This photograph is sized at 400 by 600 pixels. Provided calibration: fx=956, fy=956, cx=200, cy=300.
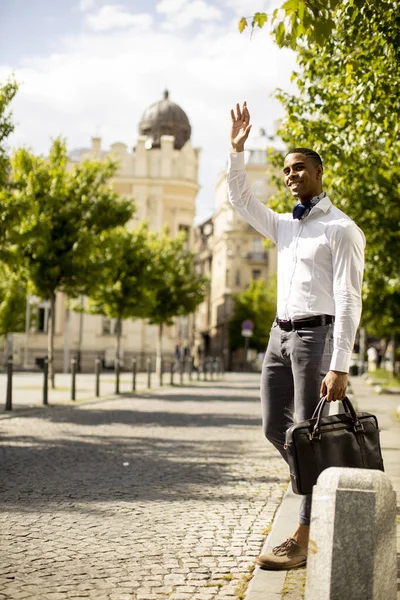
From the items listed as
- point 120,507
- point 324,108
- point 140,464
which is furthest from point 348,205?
point 120,507

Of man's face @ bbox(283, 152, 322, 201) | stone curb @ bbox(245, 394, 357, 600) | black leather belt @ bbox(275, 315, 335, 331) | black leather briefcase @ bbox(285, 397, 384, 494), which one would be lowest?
stone curb @ bbox(245, 394, 357, 600)

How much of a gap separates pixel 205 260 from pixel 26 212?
96388mm

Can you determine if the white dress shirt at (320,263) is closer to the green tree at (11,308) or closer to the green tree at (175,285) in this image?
the green tree at (175,285)

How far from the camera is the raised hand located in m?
5.12

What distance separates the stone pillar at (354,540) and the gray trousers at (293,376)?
51.6 inches

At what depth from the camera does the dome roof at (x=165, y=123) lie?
70.3 meters

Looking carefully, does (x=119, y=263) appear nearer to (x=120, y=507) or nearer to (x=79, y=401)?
(x=79, y=401)

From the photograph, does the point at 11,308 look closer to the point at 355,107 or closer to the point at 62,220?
the point at 62,220

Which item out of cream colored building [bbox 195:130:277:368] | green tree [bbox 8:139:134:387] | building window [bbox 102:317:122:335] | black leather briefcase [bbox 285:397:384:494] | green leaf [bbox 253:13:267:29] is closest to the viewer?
black leather briefcase [bbox 285:397:384:494]

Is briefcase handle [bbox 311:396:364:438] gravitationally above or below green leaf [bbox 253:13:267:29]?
below

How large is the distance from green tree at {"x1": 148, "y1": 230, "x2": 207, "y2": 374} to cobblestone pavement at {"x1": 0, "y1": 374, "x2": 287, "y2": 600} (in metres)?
24.9

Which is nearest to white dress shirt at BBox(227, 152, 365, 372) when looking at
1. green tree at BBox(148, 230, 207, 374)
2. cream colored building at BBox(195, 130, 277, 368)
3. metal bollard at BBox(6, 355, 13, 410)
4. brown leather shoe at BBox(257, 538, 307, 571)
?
brown leather shoe at BBox(257, 538, 307, 571)

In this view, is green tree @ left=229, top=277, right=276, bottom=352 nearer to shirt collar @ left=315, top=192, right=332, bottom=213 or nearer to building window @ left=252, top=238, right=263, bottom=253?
building window @ left=252, top=238, right=263, bottom=253

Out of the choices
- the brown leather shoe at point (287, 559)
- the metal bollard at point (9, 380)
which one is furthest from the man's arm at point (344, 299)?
the metal bollard at point (9, 380)
